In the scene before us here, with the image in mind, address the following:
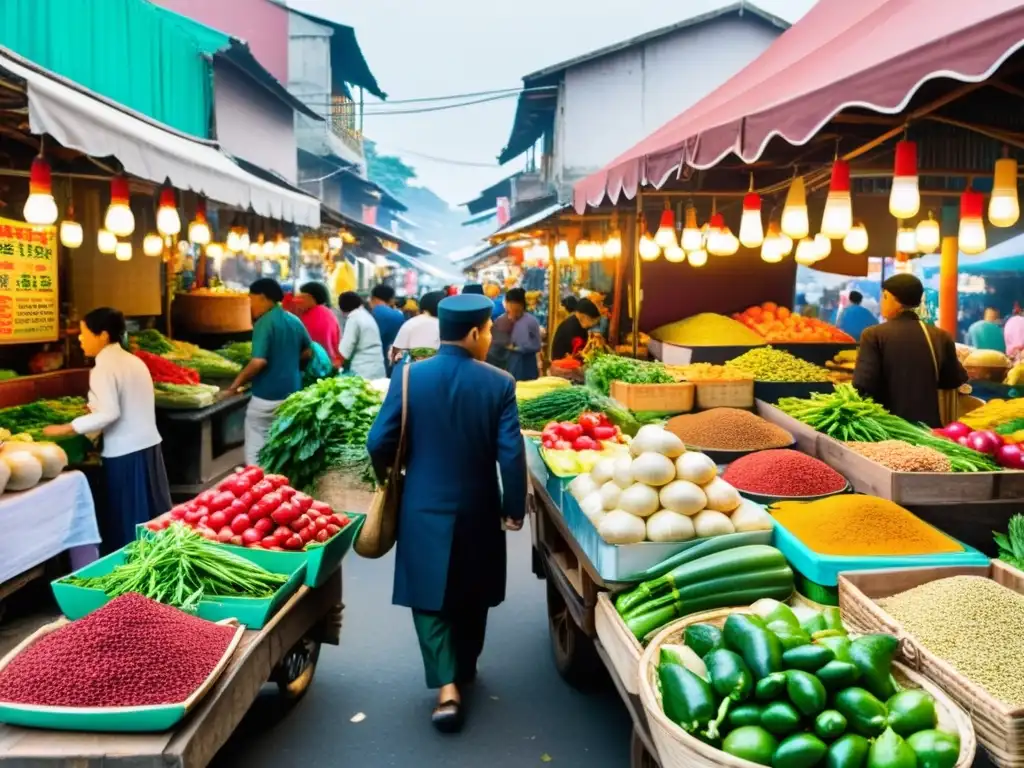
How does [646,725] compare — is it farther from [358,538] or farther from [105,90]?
[105,90]

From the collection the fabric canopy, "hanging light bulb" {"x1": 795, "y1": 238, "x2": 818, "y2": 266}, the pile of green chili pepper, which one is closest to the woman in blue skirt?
the pile of green chili pepper

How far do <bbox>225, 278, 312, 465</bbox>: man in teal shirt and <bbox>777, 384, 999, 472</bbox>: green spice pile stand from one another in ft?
14.1

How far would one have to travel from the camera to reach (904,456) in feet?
13.8

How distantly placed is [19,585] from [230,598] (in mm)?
2232

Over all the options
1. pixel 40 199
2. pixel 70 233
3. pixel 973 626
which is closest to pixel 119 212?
pixel 70 233

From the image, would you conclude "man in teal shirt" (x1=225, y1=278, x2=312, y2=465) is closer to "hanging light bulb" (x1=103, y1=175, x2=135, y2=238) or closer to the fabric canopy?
"hanging light bulb" (x1=103, y1=175, x2=135, y2=238)

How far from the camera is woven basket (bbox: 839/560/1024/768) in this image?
2.24 meters

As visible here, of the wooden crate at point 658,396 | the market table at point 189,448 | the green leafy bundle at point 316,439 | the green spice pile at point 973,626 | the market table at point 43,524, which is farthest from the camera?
the market table at point 189,448

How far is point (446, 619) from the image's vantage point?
4039mm

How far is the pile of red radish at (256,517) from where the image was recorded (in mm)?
4094

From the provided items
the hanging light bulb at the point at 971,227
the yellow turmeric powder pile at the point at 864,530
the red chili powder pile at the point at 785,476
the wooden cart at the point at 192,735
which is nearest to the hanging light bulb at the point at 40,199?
the wooden cart at the point at 192,735

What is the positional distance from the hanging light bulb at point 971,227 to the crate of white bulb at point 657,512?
7.19ft

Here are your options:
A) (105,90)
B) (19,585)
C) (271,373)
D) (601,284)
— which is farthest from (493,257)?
(19,585)

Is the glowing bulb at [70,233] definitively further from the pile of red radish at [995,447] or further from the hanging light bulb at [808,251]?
the pile of red radish at [995,447]
